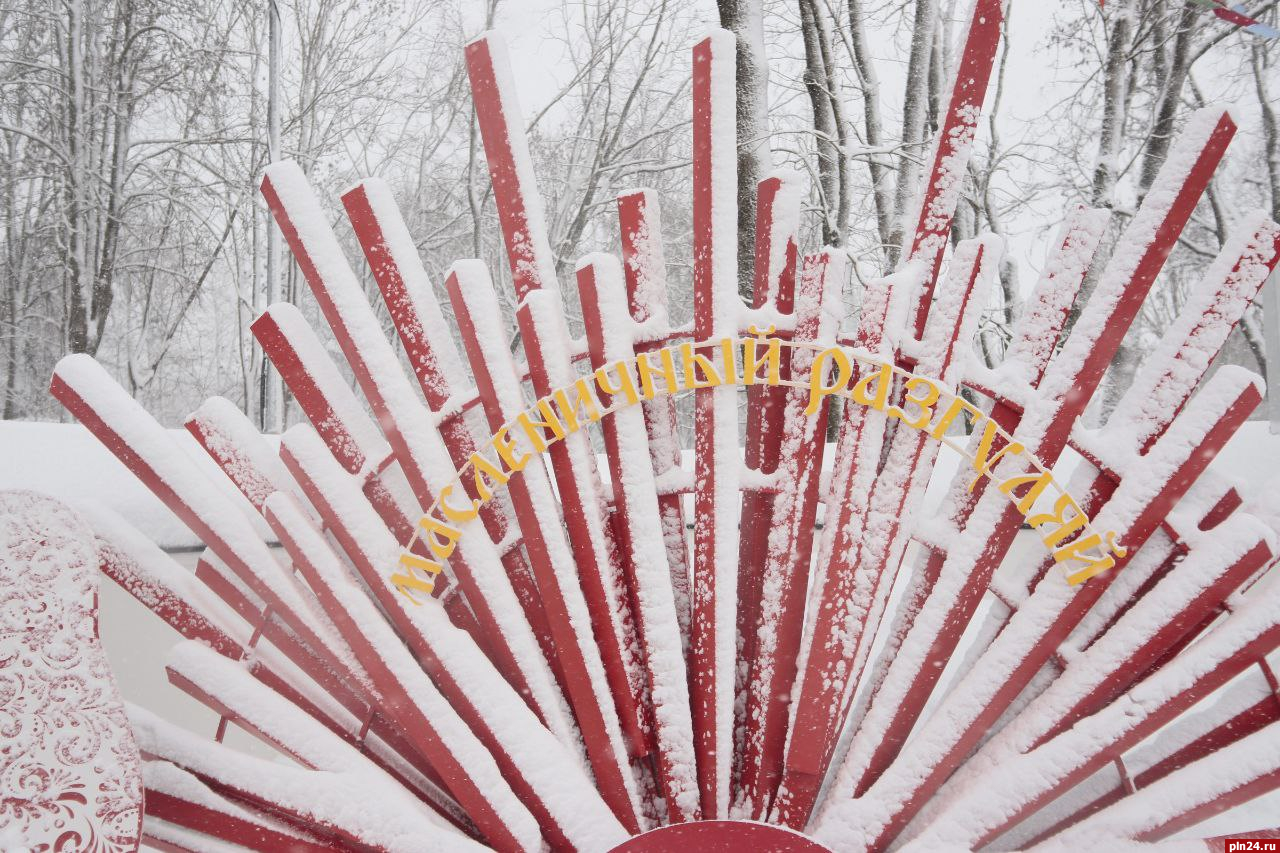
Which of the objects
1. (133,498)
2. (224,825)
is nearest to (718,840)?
(224,825)

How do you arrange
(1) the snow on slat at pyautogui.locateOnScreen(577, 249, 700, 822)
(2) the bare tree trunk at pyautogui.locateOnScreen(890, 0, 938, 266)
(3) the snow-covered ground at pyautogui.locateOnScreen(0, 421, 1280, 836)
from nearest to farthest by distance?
(1) the snow on slat at pyautogui.locateOnScreen(577, 249, 700, 822) < (3) the snow-covered ground at pyautogui.locateOnScreen(0, 421, 1280, 836) < (2) the bare tree trunk at pyautogui.locateOnScreen(890, 0, 938, 266)

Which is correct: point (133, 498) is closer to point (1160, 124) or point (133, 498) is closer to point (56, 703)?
point (56, 703)

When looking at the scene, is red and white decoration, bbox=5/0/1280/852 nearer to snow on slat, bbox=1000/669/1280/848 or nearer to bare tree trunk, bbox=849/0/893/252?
snow on slat, bbox=1000/669/1280/848

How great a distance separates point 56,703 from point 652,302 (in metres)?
0.92

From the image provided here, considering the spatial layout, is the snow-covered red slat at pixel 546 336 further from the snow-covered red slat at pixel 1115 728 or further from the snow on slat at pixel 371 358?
the snow-covered red slat at pixel 1115 728

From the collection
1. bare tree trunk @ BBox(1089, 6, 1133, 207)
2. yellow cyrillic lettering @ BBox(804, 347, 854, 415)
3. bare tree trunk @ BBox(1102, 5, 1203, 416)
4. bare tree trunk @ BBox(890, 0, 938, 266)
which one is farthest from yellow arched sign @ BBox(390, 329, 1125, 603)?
bare tree trunk @ BBox(1089, 6, 1133, 207)

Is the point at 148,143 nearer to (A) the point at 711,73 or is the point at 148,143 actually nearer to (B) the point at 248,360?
(B) the point at 248,360

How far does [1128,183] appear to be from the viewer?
4500 mm

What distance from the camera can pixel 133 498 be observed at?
7.27 feet

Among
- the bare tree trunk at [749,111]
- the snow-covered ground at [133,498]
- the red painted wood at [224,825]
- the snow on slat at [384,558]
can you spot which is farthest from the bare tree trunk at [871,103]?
the red painted wood at [224,825]

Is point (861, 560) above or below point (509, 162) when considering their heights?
below

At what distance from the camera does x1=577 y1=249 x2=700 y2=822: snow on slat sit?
1184 millimetres

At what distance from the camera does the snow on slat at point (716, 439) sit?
1173 mm

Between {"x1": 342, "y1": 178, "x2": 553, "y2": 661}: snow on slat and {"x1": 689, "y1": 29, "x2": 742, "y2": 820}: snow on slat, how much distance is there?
1.00 ft
